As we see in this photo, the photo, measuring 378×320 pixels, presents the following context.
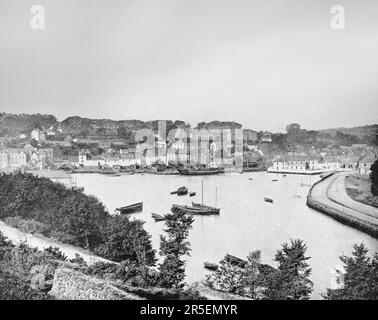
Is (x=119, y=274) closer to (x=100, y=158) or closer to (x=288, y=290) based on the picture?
(x=288, y=290)

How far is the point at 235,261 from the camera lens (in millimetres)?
4973

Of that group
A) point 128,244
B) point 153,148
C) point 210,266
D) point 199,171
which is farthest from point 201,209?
point 153,148

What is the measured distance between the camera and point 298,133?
5828mm

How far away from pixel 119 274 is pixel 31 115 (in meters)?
2.96

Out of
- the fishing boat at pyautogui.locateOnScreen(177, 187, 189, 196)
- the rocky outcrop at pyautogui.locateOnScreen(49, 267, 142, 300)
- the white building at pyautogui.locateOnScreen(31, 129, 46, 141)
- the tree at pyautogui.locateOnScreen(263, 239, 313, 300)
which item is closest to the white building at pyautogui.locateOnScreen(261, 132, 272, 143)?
the fishing boat at pyautogui.locateOnScreen(177, 187, 189, 196)

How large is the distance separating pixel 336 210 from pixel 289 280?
1.61m

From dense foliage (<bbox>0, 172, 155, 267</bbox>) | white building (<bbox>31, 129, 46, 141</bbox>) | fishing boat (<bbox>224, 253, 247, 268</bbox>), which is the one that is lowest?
fishing boat (<bbox>224, 253, 247, 268</bbox>)

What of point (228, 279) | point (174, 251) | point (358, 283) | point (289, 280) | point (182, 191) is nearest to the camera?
point (358, 283)

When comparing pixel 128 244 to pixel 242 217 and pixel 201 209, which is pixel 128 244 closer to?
pixel 201 209

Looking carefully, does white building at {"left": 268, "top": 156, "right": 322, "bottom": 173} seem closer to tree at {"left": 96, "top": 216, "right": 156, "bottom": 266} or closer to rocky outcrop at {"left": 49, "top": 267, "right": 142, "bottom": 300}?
tree at {"left": 96, "top": 216, "right": 156, "bottom": 266}

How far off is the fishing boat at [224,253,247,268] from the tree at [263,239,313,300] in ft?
1.47

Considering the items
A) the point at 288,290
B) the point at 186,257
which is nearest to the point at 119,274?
the point at 186,257

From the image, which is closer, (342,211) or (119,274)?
(119,274)

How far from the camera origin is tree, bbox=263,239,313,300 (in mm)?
4234
